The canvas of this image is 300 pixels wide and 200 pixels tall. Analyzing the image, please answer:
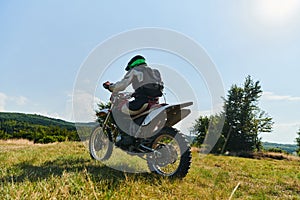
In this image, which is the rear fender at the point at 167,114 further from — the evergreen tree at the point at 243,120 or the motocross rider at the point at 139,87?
the evergreen tree at the point at 243,120

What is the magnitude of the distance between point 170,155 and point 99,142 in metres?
2.19

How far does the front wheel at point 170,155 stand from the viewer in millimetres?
3600

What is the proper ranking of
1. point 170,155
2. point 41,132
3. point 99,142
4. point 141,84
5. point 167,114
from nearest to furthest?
1. point 167,114
2. point 170,155
3. point 141,84
4. point 99,142
5. point 41,132

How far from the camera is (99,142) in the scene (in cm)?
551

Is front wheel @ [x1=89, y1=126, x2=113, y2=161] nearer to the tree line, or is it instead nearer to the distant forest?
the distant forest

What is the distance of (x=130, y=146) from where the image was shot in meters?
4.33

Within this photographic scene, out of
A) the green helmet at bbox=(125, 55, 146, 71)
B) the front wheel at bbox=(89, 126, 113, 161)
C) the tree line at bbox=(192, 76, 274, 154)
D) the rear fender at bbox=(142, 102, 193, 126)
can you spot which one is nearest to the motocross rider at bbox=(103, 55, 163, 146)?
the green helmet at bbox=(125, 55, 146, 71)

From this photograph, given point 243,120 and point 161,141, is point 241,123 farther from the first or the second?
point 161,141

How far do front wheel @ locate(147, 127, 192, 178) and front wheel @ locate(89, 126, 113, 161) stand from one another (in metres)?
1.50

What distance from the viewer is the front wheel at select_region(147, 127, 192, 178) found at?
3600 millimetres

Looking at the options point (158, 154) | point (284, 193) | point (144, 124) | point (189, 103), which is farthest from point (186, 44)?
point (284, 193)

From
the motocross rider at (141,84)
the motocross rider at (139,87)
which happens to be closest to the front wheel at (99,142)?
the motocross rider at (139,87)

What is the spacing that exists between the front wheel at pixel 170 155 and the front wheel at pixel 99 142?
150 centimetres

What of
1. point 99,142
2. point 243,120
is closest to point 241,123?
point 243,120
